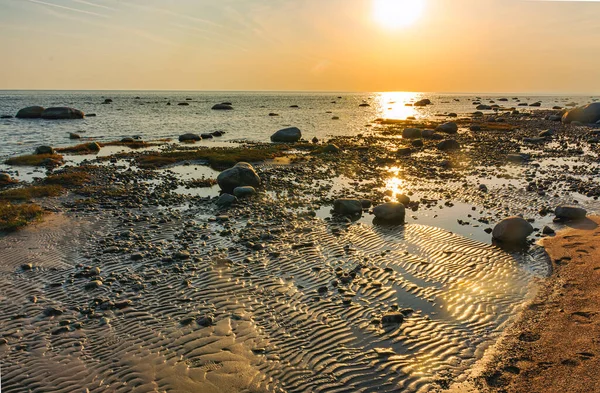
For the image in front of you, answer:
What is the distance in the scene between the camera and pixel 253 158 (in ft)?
113

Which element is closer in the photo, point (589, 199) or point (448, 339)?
point (448, 339)

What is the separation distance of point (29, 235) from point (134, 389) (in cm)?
1184

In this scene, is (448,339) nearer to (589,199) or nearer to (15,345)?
(15,345)

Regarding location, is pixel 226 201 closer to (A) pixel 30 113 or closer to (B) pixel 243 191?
(B) pixel 243 191

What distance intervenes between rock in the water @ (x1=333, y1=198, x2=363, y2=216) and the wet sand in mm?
8520

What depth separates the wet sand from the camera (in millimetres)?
7852

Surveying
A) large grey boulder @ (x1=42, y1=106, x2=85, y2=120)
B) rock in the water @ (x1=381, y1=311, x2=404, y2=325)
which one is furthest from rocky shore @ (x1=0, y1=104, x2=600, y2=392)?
large grey boulder @ (x1=42, y1=106, x2=85, y2=120)

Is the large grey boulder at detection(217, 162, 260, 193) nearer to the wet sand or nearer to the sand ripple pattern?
the sand ripple pattern

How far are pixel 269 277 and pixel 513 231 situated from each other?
9.95m

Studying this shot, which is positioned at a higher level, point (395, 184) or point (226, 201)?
point (395, 184)

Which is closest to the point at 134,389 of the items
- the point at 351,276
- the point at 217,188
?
the point at 351,276

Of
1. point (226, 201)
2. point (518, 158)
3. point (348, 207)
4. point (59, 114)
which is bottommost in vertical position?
point (226, 201)

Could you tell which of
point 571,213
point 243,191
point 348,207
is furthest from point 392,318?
point 243,191

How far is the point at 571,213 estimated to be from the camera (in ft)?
58.6
